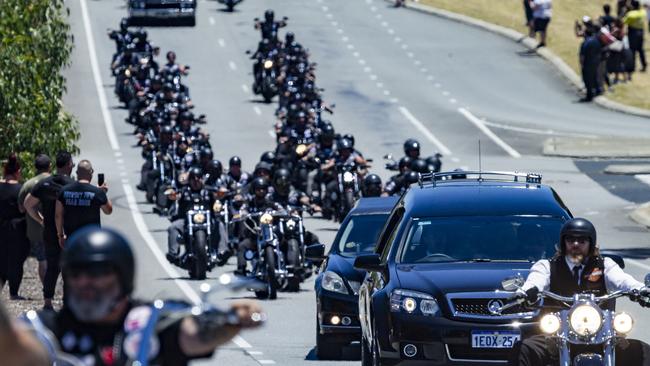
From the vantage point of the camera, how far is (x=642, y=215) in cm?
3244

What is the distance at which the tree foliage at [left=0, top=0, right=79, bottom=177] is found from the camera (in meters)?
23.2

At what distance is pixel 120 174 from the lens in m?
40.2

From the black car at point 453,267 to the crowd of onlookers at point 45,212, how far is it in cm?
387

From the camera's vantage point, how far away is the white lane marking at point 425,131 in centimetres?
4372

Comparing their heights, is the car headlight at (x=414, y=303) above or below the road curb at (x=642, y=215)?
above

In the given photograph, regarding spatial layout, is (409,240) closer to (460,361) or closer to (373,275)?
(373,275)

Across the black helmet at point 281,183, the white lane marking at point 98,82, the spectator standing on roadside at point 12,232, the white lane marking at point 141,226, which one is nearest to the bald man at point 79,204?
the white lane marking at point 141,226

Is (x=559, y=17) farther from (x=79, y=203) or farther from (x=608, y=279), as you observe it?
(x=608, y=279)

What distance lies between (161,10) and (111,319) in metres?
55.2

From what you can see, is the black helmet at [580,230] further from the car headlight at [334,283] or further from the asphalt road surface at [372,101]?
the asphalt road surface at [372,101]

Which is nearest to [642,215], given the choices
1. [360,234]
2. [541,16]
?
[360,234]

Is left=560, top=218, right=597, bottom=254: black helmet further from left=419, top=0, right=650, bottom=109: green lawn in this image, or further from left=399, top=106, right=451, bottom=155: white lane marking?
left=419, top=0, right=650, bottom=109: green lawn

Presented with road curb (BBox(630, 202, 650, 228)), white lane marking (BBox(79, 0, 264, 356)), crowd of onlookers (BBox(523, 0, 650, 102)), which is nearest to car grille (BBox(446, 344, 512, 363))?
white lane marking (BBox(79, 0, 264, 356))

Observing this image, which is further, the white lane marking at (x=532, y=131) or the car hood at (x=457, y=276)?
the white lane marking at (x=532, y=131)
